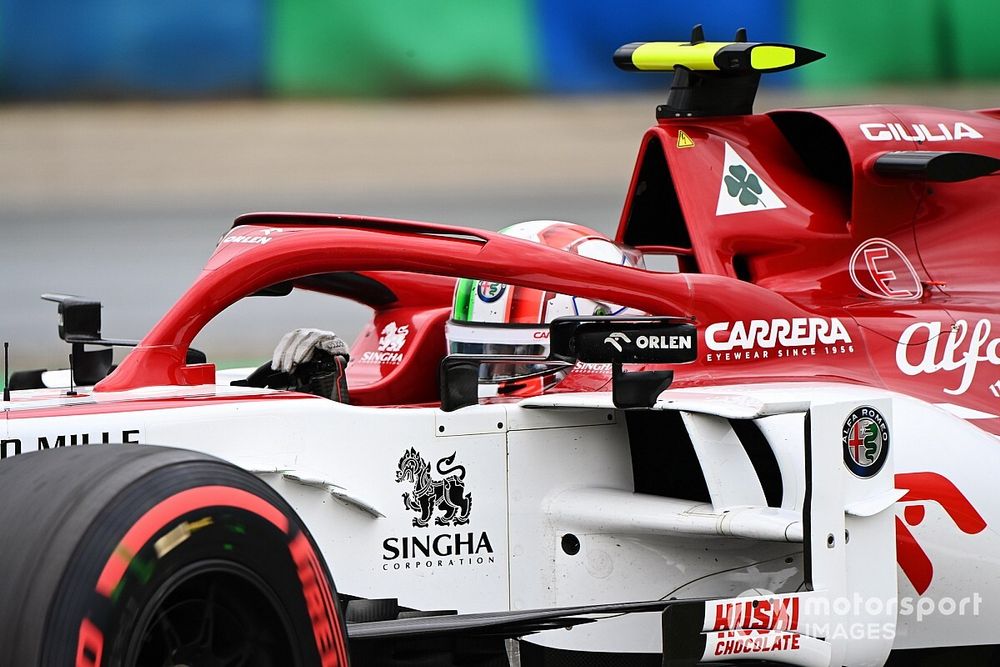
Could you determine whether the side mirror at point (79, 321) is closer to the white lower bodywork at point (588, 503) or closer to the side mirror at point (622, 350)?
the white lower bodywork at point (588, 503)

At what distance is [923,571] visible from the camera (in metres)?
3.97

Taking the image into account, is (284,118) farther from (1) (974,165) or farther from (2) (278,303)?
(1) (974,165)

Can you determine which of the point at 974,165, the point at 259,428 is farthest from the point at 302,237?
the point at 974,165

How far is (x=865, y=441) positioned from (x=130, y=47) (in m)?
6.84

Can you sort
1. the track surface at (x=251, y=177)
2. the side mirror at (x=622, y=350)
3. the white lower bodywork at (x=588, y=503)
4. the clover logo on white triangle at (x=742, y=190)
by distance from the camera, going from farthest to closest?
1. the track surface at (x=251, y=177)
2. the clover logo on white triangle at (x=742, y=190)
3. the side mirror at (x=622, y=350)
4. the white lower bodywork at (x=588, y=503)

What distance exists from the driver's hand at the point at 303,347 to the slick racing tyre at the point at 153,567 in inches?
51.3

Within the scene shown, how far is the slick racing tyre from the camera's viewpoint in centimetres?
259

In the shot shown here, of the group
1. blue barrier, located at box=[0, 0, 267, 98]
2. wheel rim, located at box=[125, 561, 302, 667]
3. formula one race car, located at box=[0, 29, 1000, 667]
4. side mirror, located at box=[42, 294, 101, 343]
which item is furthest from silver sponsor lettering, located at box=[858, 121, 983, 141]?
blue barrier, located at box=[0, 0, 267, 98]

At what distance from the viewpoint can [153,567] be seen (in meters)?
2.71

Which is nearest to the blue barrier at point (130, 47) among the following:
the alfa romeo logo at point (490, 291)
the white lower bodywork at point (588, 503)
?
the alfa romeo logo at point (490, 291)

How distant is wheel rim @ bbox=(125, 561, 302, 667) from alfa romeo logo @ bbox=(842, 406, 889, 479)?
4.76 feet

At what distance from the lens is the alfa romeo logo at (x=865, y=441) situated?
3.64 m

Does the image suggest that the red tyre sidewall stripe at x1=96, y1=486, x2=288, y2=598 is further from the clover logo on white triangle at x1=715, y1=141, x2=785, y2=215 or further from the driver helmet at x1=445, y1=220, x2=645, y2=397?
the clover logo on white triangle at x1=715, y1=141, x2=785, y2=215

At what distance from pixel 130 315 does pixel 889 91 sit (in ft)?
16.6
